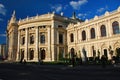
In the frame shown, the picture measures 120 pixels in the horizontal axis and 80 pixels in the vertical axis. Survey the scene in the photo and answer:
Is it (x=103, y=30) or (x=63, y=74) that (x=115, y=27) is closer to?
(x=103, y=30)

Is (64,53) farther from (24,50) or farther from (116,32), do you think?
(116,32)

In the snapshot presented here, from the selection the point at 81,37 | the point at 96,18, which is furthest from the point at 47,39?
the point at 96,18

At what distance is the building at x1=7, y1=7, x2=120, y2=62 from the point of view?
4901 centimetres

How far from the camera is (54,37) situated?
181 ft

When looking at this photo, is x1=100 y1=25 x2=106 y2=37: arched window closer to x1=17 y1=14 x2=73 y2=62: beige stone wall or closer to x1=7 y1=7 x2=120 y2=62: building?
x1=7 y1=7 x2=120 y2=62: building

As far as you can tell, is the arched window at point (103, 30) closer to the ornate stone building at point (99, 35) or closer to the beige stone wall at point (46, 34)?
the ornate stone building at point (99, 35)

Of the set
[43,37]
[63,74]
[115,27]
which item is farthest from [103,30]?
[63,74]

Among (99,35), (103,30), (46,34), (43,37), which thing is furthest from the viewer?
(43,37)

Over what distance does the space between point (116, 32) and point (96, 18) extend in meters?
7.20

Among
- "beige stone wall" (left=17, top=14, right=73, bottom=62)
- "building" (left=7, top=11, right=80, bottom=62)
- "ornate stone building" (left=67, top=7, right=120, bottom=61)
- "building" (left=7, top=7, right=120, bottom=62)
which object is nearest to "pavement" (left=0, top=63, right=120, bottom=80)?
"ornate stone building" (left=67, top=7, right=120, bottom=61)

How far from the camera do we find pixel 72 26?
5650cm

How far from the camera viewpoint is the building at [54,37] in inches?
1929

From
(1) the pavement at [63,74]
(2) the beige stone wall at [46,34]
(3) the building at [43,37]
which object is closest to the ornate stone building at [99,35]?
(3) the building at [43,37]

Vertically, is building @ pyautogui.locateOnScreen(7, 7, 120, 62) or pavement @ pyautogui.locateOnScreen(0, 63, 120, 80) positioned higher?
building @ pyautogui.locateOnScreen(7, 7, 120, 62)
